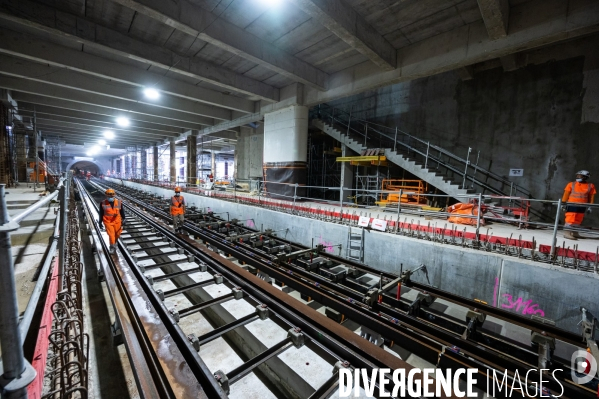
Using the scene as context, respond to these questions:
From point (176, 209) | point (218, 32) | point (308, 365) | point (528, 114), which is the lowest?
point (308, 365)

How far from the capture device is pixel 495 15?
591cm

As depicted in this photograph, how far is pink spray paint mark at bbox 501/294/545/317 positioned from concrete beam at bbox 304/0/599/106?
627 cm

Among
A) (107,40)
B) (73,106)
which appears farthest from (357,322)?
(73,106)

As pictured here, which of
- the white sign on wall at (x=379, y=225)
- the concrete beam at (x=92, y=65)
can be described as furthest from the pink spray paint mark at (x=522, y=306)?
the concrete beam at (x=92, y=65)

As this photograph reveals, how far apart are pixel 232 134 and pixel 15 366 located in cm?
2243

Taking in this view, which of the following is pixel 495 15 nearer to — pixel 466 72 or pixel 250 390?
pixel 466 72

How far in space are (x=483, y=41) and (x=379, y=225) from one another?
6.05 metres

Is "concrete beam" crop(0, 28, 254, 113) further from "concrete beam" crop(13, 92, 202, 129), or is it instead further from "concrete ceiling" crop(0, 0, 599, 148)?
"concrete beam" crop(13, 92, 202, 129)

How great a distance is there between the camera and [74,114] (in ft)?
53.5

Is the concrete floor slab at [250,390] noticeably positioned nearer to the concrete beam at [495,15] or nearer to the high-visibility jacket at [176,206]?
the high-visibility jacket at [176,206]

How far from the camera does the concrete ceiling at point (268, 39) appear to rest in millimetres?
6223

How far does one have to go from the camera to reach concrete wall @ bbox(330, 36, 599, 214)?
29.8 ft

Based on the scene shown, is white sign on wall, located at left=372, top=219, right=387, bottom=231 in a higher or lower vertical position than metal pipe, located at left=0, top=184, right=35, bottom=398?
lower

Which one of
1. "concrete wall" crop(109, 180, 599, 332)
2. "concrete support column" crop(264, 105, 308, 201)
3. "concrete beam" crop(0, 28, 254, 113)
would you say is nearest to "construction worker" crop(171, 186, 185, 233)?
"concrete support column" crop(264, 105, 308, 201)
